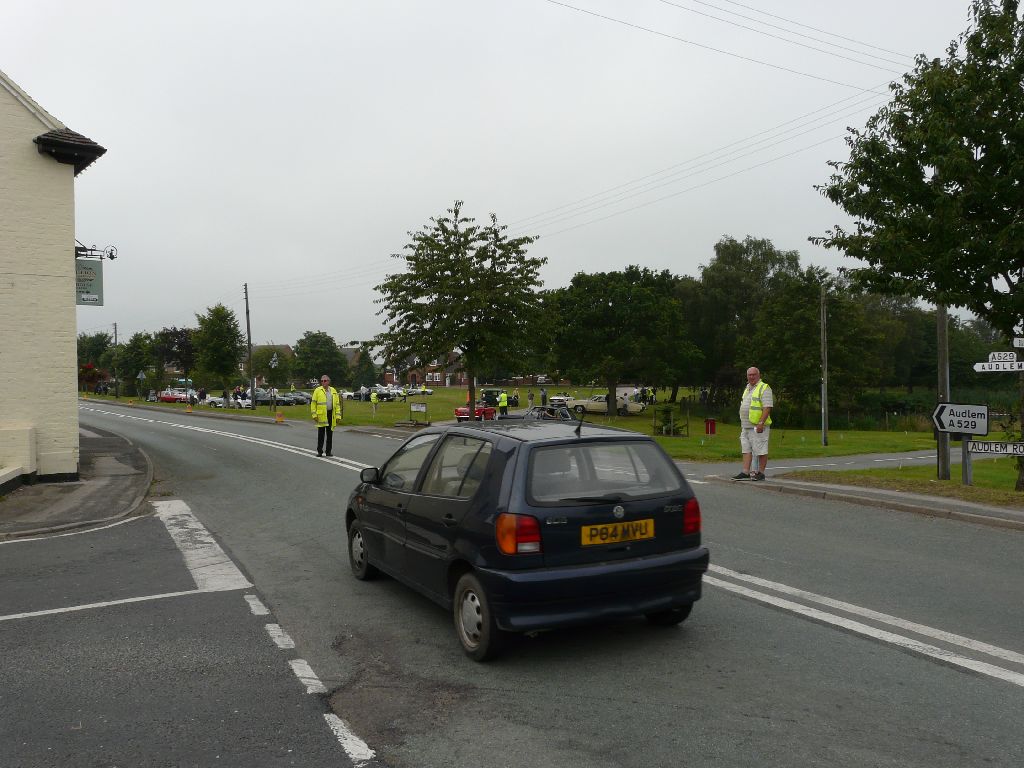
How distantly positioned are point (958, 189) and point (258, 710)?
11680 mm

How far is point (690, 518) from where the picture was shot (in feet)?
16.9

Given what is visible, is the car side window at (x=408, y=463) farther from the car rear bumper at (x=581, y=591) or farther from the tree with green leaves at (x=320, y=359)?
the tree with green leaves at (x=320, y=359)

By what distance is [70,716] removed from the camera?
13.4 feet

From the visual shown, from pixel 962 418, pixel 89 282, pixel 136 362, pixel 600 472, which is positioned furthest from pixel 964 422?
pixel 136 362

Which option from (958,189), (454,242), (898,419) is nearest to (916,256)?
(958,189)

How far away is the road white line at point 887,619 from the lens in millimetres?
4820

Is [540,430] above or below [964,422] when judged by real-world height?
above

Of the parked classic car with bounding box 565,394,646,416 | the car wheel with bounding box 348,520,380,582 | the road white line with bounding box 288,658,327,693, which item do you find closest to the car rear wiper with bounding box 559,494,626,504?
the road white line with bounding box 288,658,327,693

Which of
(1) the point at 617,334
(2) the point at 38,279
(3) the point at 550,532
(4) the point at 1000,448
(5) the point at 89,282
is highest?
(1) the point at 617,334

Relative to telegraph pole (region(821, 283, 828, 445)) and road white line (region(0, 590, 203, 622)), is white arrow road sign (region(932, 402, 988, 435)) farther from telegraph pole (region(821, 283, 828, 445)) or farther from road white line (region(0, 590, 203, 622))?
telegraph pole (region(821, 283, 828, 445))

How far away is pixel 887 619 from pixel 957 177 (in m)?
8.15

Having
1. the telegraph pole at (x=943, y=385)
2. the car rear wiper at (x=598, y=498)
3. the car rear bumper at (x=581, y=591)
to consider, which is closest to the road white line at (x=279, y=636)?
the car rear bumper at (x=581, y=591)

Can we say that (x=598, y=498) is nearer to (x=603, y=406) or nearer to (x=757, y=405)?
(x=757, y=405)

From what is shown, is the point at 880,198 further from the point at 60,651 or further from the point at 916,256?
the point at 60,651
